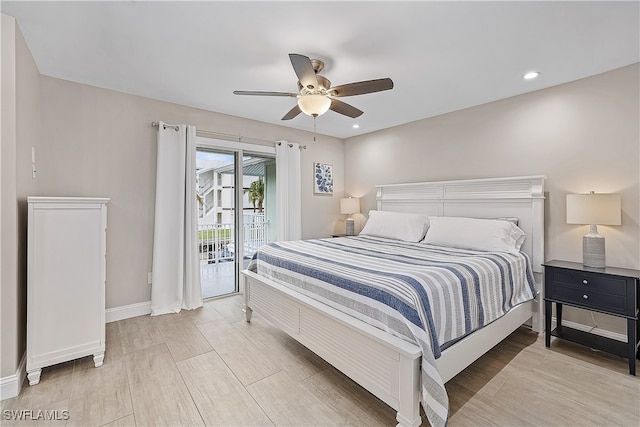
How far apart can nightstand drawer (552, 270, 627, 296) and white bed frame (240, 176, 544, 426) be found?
0.40 metres

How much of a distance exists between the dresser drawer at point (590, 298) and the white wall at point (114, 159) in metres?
4.18

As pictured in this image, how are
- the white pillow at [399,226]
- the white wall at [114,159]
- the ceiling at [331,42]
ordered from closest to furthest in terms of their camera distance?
the ceiling at [331,42] < the white wall at [114,159] < the white pillow at [399,226]

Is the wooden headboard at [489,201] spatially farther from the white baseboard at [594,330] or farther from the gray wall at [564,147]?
the white baseboard at [594,330]

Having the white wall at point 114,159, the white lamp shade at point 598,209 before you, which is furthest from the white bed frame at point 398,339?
the white wall at point 114,159

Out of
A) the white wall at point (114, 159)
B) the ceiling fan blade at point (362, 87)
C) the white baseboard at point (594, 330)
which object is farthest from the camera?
the white wall at point (114, 159)

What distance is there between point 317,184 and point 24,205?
3.58 metres

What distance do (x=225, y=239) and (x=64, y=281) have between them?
2.33 metres

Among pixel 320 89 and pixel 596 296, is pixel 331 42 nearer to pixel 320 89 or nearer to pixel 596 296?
pixel 320 89

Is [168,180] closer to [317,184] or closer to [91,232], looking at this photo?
[91,232]

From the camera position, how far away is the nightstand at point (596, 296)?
217 cm

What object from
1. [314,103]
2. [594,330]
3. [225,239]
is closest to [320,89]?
[314,103]

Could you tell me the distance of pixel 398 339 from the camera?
5.23ft

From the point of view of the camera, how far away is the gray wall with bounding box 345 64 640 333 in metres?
2.56

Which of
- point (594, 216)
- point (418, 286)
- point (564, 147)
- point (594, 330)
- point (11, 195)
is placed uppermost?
point (564, 147)
